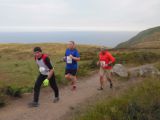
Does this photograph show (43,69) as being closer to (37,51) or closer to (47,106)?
(37,51)

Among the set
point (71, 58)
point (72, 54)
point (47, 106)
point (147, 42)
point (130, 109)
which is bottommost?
→ point (147, 42)

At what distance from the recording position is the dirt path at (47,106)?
11523 mm

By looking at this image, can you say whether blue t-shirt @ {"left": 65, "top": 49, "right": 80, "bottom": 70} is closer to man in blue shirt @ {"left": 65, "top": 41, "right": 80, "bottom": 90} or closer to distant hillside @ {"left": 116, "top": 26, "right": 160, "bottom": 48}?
man in blue shirt @ {"left": 65, "top": 41, "right": 80, "bottom": 90}

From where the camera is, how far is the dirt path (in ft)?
37.8

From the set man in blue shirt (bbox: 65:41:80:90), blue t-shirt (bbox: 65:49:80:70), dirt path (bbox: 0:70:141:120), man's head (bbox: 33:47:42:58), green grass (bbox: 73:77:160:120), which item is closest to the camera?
green grass (bbox: 73:77:160:120)

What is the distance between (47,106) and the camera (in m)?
12.7

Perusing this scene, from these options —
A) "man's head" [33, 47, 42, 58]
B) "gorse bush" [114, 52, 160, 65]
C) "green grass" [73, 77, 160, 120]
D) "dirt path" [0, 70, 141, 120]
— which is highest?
"man's head" [33, 47, 42, 58]

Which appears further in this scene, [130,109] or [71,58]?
[71,58]

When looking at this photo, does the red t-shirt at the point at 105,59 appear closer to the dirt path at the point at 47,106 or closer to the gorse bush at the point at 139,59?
the dirt path at the point at 47,106

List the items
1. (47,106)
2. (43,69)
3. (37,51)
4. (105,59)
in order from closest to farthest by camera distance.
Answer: (37,51)
(43,69)
(47,106)
(105,59)

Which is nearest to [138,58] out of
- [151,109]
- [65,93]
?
[65,93]

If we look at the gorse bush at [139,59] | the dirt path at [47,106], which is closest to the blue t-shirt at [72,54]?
the dirt path at [47,106]

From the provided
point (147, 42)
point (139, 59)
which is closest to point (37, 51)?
point (139, 59)

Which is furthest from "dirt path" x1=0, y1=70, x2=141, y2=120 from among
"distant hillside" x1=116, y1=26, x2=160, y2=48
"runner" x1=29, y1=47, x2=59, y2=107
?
"distant hillside" x1=116, y1=26, x2=160, y2=48
